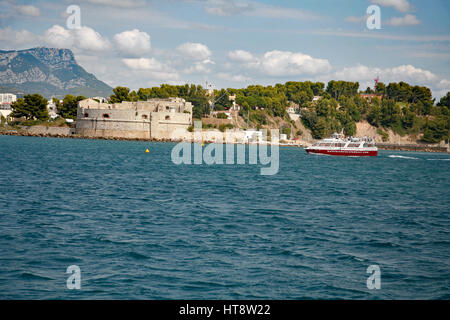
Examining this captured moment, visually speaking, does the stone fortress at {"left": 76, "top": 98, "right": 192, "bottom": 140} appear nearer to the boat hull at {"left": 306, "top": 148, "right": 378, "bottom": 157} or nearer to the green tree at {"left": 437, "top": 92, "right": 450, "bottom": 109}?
the boat hull at {"left": 306, "top": 148, "right": 378, "bottom": 157}

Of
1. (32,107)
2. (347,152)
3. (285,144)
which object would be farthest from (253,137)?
(32,107)

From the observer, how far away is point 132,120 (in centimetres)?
9994

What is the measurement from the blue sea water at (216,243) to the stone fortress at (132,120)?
239 ft

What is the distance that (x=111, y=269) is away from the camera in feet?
38.8

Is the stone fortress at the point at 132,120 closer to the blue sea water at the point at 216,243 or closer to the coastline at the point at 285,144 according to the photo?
A: the coastline at the point at 285,144

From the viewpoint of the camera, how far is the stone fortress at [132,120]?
328 feet

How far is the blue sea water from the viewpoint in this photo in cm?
1084

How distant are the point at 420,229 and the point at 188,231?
8348 millimetres

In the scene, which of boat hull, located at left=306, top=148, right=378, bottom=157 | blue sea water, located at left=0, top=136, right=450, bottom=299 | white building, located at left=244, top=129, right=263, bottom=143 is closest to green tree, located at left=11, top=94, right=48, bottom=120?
white building, located at left=244, top=129, right=263, bottom=143

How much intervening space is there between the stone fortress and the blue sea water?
73.0 metres

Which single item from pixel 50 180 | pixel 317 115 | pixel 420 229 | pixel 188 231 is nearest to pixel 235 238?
pixel 188 231

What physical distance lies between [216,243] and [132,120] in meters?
88.0

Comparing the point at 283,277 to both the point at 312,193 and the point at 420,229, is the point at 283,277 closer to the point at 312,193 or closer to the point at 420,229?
the point at 420,229

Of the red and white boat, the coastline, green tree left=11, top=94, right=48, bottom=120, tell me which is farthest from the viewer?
green tree left=11, top=94, right=48, bottom=120
